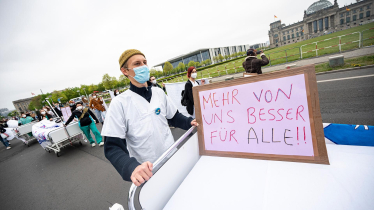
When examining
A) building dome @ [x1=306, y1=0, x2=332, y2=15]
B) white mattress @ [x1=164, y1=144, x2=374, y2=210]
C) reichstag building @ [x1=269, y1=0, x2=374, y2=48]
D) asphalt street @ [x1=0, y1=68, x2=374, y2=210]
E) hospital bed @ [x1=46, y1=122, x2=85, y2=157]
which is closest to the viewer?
white mattress @ [x1=164, y1=144, x2=374, y2=210]

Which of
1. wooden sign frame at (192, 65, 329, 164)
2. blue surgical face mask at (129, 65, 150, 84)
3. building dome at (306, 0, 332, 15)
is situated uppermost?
building dome at (306, 0, 332, 15)

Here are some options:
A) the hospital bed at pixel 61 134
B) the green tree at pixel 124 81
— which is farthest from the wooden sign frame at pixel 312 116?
the green tree at pixel 124 81

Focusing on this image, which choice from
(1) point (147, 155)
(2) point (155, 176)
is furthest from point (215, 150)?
(1) point (147, 155)

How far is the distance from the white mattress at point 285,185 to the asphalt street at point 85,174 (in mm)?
2258

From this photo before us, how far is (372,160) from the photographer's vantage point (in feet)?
2.71

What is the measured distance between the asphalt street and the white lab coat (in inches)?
71.1

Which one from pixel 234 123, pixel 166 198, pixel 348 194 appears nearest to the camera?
pixel 348 194

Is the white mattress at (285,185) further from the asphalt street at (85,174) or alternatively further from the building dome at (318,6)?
the building dome at (318,6)

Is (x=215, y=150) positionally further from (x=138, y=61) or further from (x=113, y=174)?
(x=113, y=174)

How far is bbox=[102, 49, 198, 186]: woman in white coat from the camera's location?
43.8 inches

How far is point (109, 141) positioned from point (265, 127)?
1.14 meters

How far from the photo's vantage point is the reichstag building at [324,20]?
55.1 meters

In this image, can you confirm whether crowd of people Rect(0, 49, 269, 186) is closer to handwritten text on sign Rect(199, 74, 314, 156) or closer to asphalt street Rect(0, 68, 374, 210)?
handwritten text on sign Rect(199, 74, 314, 156)

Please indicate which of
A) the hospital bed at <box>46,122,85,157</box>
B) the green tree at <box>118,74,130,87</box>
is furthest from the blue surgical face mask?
the green tree at <box>118,74,130,87</box>
